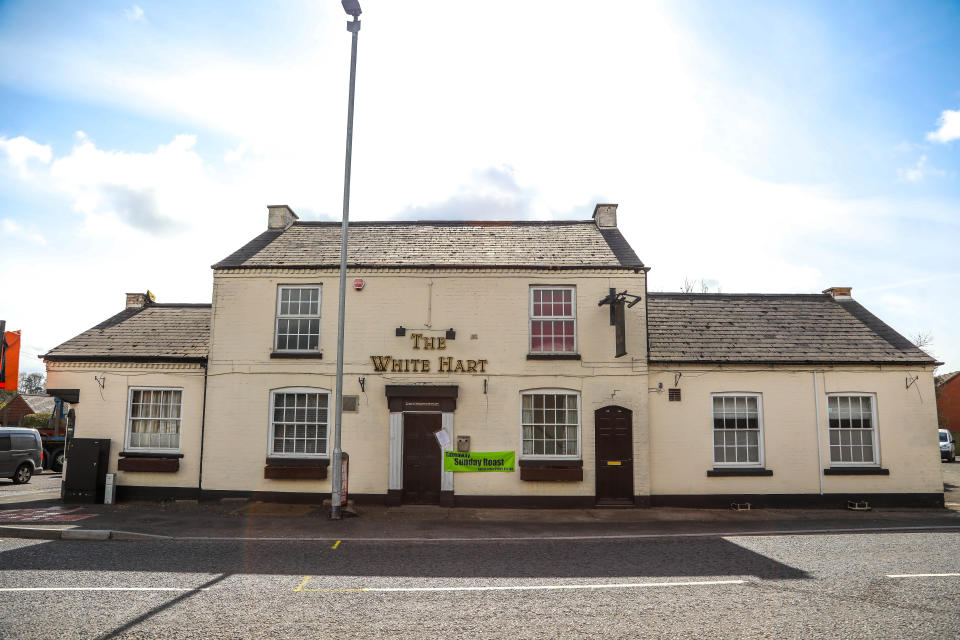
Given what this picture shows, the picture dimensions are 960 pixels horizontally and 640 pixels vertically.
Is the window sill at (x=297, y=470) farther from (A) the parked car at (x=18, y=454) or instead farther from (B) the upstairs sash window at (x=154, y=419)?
(A) the parked car at (x=18, y=454)

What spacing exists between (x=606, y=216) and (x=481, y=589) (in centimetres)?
1325

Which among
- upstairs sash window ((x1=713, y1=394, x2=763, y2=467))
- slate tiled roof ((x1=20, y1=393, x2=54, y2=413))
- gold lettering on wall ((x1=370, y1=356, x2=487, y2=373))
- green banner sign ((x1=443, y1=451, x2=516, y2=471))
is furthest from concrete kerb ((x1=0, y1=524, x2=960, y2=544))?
slate tiled roof ((x1=20, y1=393, x2=54, y2=413))

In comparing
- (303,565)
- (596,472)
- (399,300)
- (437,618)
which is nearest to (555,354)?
(596,472)

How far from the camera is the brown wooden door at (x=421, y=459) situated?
15.1m

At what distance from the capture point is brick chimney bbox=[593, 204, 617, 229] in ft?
60.2

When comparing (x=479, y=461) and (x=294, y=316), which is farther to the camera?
(x=294, y=316)

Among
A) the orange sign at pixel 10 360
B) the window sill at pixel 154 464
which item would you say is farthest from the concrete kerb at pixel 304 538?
the orange sign at pixel 10 360

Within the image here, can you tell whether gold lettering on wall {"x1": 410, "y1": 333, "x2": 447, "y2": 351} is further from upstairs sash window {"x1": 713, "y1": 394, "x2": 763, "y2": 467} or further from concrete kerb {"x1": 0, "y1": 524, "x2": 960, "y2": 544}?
upstairs sash window {"x1": 713, "y1": 394, "x2": 763, "y2": 467}

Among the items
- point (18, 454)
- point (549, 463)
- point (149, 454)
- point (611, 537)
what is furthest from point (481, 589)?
point (18, 454)

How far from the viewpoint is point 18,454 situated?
20.8 metres

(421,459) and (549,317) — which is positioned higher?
(549,317)

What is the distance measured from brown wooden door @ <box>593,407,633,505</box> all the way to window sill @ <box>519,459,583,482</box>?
618mm

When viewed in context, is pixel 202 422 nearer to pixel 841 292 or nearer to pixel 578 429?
pixel 578 429

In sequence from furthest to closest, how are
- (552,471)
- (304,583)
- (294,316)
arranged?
(294,316)
(552,471)
(304,583)
